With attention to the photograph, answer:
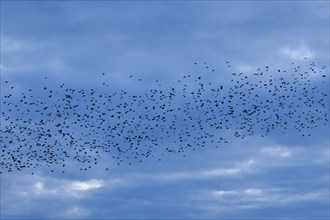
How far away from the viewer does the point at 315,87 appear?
54.4 m

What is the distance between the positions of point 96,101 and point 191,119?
33.2ft

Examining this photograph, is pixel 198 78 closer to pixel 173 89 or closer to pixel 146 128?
pixel 173 89

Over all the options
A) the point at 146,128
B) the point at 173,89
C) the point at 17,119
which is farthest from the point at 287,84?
the point at 17,119

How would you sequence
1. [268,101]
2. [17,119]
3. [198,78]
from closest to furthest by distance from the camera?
[198,78] → [268,101] → [17,119]

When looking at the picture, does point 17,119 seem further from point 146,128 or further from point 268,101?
point 268,101

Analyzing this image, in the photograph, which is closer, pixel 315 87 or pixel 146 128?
pixel 315 87

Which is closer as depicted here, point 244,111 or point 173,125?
point 244,111

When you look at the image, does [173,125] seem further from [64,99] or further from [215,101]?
[64,99]

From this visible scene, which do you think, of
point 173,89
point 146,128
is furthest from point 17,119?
point 173,89

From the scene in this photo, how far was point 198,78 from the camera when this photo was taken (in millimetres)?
49375

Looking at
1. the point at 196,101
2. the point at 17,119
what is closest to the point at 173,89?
the point at 196,101

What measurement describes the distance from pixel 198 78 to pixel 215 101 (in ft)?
13.3

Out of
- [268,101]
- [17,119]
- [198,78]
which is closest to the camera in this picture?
[198,78]

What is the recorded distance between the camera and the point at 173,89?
5331 cm
